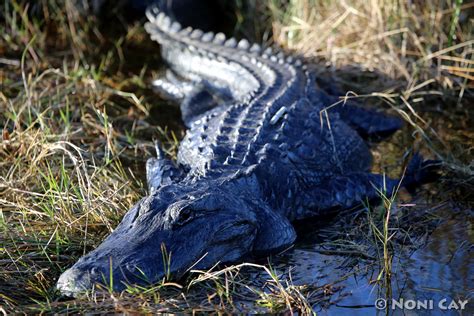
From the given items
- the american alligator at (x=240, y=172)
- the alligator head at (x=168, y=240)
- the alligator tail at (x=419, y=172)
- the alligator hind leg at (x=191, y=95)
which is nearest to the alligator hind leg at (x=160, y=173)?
the american alligator at (x=240, y=172)

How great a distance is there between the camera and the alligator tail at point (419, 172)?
5176 mm

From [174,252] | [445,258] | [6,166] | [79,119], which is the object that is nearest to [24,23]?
[79,119]

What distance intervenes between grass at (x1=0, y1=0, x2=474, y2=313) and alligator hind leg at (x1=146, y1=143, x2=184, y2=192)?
11 centimetres

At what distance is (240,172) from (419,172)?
4.83 feet

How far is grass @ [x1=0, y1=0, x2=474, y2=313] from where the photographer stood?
3750 mm

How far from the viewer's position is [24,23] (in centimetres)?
797

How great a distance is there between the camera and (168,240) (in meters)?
3.83

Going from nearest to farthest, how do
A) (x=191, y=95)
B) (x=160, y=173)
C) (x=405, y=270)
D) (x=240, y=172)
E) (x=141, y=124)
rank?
(x=405, y=270) < (x=240, y=172) < (x=160, y=173) < (x=141, y=124) < (x=191, y=95)

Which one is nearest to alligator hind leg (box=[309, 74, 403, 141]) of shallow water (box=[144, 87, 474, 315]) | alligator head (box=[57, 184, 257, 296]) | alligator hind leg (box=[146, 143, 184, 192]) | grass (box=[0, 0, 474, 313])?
grass (box=[0, 0, 474, 313])

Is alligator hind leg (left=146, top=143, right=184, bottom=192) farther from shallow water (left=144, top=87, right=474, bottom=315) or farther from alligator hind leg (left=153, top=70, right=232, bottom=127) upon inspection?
alligator hind leg (left=153, top=70, right=232, bottom=127)

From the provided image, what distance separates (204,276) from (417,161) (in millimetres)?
2139

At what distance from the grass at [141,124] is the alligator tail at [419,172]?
101 mm

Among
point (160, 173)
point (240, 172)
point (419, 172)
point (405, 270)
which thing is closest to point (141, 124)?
point (160, 173)

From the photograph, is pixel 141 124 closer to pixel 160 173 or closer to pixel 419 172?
pixel 160 173
